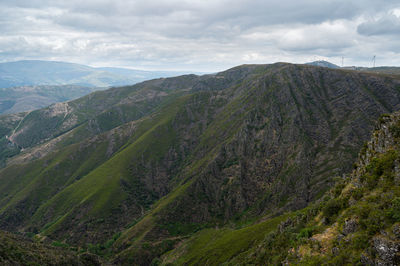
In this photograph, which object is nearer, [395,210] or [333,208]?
[395,210]

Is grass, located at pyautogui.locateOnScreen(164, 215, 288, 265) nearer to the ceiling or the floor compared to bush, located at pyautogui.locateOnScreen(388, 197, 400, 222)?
nearer to the floor

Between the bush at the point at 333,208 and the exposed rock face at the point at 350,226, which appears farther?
the bush at the point at 333,208

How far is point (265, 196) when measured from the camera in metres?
182

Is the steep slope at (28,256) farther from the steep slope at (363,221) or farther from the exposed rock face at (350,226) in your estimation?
the exposed rock face at (350,226)

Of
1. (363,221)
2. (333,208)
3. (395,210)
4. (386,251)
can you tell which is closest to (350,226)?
(363,221)

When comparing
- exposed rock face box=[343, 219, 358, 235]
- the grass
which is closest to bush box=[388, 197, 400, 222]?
exposed rock face box=[343, 219, 358, 235]

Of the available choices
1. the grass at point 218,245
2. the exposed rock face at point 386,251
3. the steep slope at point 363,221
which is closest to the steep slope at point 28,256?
the grass at point 218,245

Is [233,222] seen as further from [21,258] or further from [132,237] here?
[21,258]

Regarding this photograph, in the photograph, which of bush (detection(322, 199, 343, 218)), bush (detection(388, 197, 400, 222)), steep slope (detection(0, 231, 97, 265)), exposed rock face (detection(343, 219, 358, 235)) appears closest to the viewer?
bush (detection(388, 197, 400, 222))

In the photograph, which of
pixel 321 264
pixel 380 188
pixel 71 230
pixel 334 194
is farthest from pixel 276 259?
pixel 71 230

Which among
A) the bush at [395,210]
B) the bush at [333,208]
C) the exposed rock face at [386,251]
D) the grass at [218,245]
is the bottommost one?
the grass at [218,245]

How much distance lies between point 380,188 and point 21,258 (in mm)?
110400

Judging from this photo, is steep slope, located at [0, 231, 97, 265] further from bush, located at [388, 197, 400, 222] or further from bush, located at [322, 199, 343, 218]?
bush, located at [388, 197, 400, 222]

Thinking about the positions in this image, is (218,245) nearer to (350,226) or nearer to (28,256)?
(28,256)
